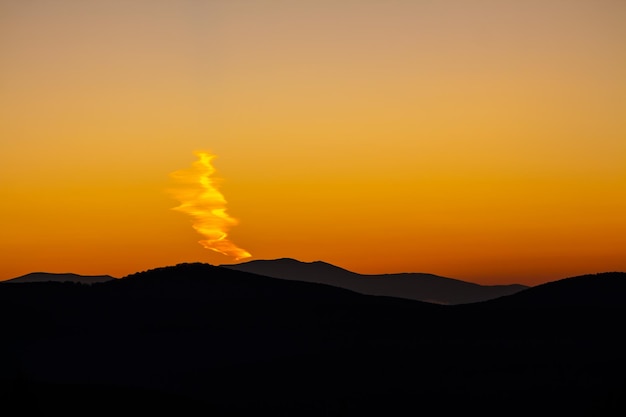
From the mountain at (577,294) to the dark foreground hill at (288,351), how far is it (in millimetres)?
3023

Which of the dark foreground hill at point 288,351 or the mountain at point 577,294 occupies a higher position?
the mountain at point 577,294

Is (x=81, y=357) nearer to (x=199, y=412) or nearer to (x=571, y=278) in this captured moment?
(x=199, y=412)

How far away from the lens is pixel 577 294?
81.9 m

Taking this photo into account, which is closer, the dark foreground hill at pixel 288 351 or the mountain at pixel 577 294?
the dark foreground hill at pixel 288 351

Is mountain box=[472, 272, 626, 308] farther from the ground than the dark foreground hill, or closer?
farther from the ground

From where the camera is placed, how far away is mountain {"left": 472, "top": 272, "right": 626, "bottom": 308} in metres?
79.3

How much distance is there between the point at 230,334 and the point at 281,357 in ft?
23.0

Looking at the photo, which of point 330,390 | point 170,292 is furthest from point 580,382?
point 170,292

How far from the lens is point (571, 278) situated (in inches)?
3423

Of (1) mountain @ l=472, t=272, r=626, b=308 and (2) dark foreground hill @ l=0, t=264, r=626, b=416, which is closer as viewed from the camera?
(2) dark foreground hill @ l=0, t=264, r=626, b=416

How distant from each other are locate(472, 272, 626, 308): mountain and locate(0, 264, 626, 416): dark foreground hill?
302 cm

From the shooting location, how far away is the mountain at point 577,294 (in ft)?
260

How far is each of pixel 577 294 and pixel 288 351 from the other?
26.8 meters

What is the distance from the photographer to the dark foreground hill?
53625mm
